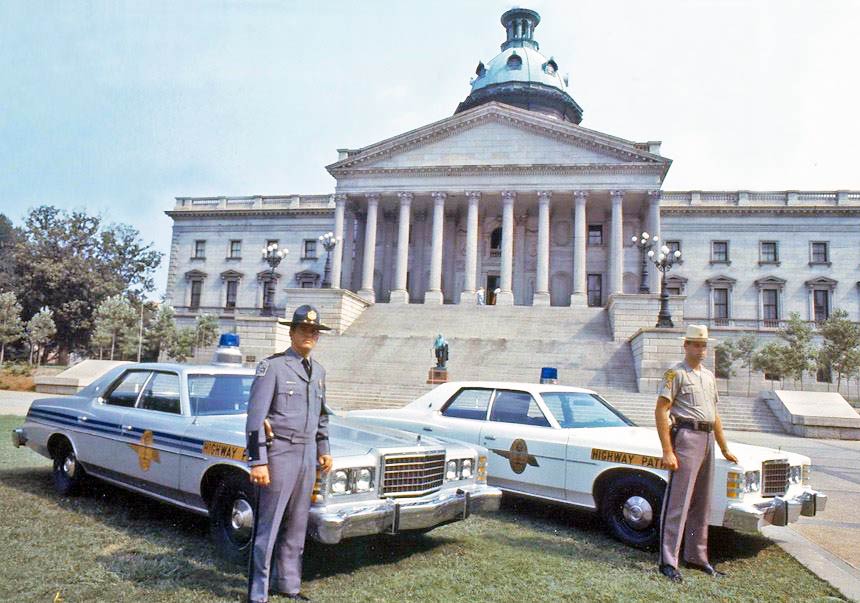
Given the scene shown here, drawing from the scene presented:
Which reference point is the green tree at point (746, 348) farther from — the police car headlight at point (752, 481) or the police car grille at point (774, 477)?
the police car headlight at point (752, 481)

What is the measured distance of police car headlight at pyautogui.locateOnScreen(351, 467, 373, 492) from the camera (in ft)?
16.2

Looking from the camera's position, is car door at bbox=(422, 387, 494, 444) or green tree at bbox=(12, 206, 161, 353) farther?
green tree at bbox=(12, 206, 161, 353)

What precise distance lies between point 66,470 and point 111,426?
123cm

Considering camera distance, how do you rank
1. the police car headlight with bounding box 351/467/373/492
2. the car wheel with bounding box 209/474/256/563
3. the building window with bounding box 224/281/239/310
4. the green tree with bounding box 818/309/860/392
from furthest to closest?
1. the building window with bounding box 224/281/239/310
2. the green tree with bounding box 818/309/860/392
3. the car wheel with bounding box 209/474/256/563
4. the police car headlight with bounding box 351/467/373/492

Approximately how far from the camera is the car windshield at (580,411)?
7.41 metres

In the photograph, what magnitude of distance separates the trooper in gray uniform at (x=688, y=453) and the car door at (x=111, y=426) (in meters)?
5.29

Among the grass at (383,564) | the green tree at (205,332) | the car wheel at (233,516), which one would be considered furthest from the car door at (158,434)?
the green tree at (205,332)

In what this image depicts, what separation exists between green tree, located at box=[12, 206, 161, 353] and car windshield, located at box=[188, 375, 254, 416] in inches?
1853

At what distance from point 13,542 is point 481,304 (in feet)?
119

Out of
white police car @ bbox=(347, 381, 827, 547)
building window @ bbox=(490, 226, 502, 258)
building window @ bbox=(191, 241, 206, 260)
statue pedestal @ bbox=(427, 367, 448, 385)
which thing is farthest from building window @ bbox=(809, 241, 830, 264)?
building window @ bbox=(191, 241, 206, 260)

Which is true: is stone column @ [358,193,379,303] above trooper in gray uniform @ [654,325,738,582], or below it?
above

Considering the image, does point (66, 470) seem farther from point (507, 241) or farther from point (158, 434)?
point (507, 241)

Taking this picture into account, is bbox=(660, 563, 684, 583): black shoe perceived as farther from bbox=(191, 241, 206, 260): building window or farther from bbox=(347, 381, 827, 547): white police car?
bbox=(191, 241, 206, 260): building window

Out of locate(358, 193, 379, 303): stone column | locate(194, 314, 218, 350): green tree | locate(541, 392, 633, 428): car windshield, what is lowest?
locate(541, 392, 633, 428): car windshield
